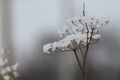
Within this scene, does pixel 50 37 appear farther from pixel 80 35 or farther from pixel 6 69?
pixel 80 35

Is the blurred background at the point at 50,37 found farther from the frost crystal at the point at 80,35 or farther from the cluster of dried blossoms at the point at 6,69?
the frost crystal at the point at 80,35

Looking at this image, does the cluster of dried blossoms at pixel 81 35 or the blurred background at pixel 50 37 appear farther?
the blurred background at pixel 50 37

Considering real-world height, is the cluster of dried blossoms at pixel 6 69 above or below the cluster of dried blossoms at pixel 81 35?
below

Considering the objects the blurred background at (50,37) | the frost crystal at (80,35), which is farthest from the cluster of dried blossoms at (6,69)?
the frost crystal at (80,35)

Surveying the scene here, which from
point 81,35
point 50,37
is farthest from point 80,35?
point 50,37

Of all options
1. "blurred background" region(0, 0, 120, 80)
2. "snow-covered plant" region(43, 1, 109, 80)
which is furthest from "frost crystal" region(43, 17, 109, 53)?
"blurred background" region(0, 0, 120, 80)

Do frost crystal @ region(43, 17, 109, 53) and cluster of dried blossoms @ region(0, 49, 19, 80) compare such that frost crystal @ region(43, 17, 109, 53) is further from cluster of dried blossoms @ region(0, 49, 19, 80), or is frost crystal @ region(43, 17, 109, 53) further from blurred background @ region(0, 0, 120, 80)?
cluster of dried blossoms @ region(0, 49, 19, 80)
